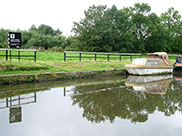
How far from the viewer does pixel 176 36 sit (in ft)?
180

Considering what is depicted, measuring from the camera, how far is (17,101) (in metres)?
7.68

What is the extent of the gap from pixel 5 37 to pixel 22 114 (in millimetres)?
49585

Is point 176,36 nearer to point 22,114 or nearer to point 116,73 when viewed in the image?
point 116,73

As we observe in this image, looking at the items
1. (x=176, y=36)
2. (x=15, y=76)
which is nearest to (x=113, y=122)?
(x=15, y=76)

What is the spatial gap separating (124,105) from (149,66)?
1123 centimetres

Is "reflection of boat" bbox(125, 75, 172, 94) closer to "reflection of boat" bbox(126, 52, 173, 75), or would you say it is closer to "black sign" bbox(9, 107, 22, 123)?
"reflection of boat" bbox(126, 52, 173, 75)

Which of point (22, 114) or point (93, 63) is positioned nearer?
point (22, 114)

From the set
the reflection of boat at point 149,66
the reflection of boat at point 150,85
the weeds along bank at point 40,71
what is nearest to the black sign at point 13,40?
the weeds along bank at point 40,71

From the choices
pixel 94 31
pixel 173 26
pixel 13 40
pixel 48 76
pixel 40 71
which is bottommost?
pixel 48 76

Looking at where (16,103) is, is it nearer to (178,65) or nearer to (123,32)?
(178,65)

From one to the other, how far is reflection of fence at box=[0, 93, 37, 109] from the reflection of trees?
189 centimetres

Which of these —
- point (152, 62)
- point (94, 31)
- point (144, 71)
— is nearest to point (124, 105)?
point (144, 71)

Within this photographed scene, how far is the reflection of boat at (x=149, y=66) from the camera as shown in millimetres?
17078

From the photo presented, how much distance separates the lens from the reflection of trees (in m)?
6.09
